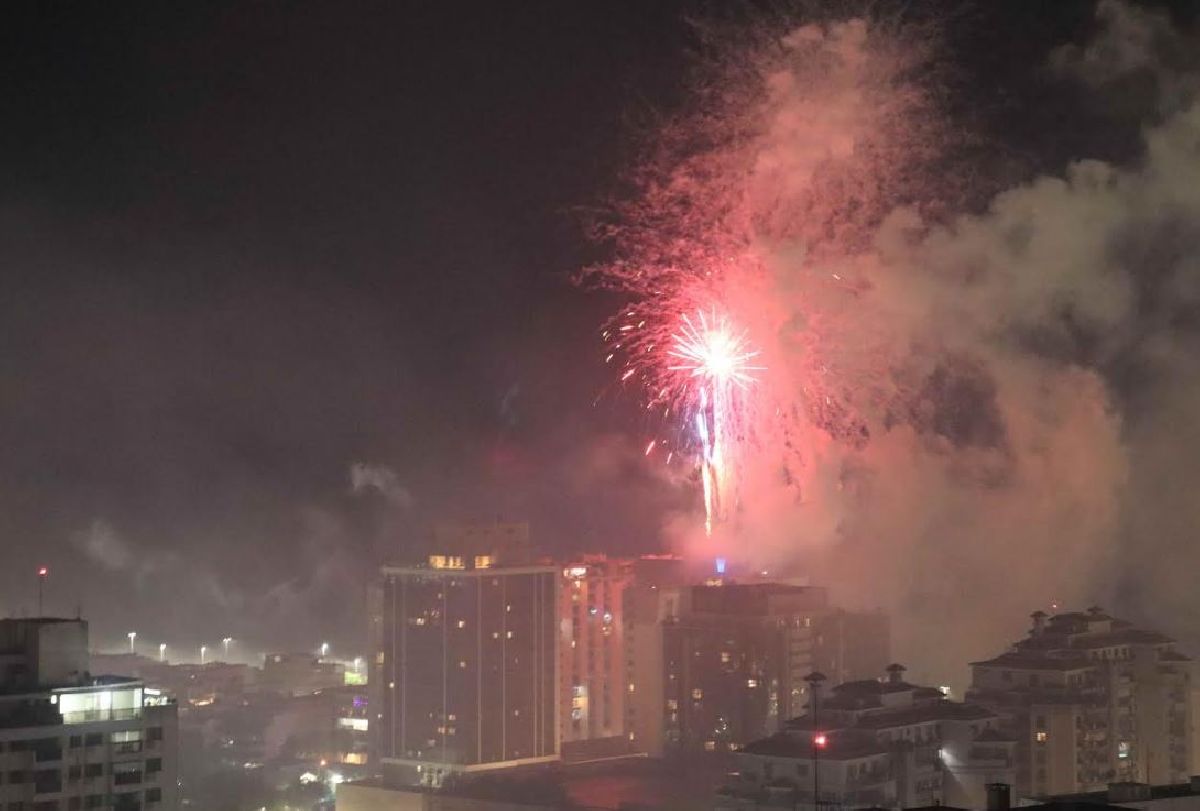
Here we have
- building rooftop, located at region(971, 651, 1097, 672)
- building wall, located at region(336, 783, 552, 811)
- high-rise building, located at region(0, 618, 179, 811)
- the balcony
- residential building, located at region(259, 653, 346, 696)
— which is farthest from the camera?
→ residential building, located at region(259, 653, 346, 696)

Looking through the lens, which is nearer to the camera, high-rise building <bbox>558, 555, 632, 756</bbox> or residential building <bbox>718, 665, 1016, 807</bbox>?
residential building <bbox>718, 665, 1016, 807</bbox>

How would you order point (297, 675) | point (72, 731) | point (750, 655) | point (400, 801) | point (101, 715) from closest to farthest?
point (72, 731) → point (101, 715) → point (400, 801) → point (750, 655) → point (297, 675)

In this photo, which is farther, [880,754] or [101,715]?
[880,754]

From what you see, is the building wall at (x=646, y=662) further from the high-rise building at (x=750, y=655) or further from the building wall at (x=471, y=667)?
the building wall at (x=471, y=667)

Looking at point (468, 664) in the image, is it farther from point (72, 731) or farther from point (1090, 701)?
point (72, 731)

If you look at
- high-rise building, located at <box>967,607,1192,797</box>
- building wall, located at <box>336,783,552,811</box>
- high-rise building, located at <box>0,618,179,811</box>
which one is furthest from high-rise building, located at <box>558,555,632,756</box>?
high-rise building, located at <box>0,618,179,811</box>

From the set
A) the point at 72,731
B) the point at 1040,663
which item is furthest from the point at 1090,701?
the point at 72,731

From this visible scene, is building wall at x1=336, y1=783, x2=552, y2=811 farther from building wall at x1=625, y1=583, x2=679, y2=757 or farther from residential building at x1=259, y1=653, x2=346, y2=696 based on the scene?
residential building at x1=259, y1=653, x2=346, y2=696
